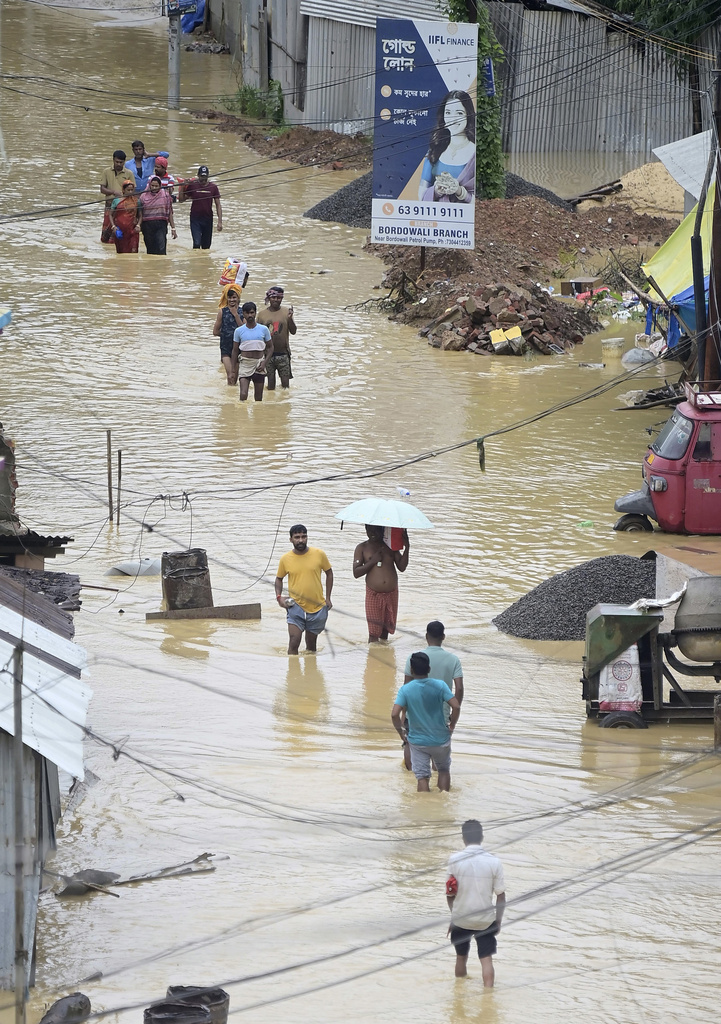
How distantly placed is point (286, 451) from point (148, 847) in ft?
32.4

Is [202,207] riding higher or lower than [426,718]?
higher

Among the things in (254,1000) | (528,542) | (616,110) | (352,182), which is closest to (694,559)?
(528,542)

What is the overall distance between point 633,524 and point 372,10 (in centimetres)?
2164

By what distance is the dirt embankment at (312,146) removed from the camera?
1406 inches

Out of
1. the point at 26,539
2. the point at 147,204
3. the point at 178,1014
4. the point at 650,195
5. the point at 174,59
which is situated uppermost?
the point at 174,59

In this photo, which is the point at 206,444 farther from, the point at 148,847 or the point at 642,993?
the point at 642,993

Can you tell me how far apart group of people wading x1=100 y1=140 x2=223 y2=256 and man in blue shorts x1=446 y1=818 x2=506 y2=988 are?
2049 centimetres

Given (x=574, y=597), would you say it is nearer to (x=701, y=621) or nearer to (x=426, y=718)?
(x=701, y=621)

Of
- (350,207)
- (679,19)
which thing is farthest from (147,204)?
(679,19)

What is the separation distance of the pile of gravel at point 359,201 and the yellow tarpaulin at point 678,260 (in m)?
9.42

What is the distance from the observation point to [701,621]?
444 inches

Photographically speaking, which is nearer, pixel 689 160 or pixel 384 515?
pixel 384 515

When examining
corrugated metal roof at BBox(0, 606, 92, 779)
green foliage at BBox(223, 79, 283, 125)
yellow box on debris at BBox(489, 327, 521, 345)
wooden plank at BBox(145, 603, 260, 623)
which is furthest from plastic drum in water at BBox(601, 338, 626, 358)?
green foliage at BBox(223, 79, 283, 125)

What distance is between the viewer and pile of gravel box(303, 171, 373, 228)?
3167cm
